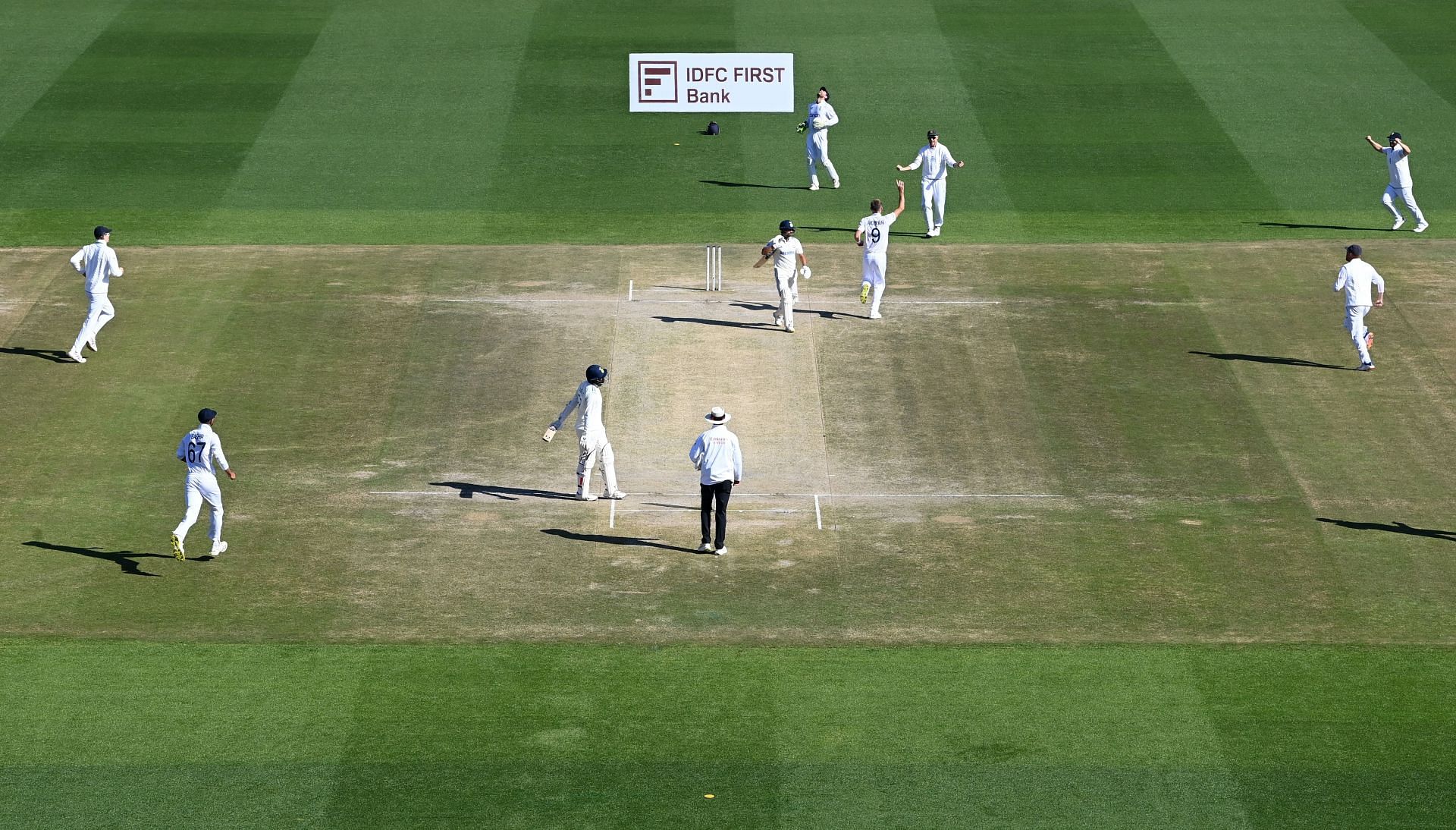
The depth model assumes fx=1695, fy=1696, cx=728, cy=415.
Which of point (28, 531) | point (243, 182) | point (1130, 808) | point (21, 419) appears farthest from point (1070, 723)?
point (243, 182)

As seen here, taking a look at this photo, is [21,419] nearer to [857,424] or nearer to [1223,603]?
[857,424]

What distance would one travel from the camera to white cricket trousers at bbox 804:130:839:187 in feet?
124

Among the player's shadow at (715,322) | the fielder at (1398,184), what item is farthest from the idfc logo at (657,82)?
the fielder at (1398,184)

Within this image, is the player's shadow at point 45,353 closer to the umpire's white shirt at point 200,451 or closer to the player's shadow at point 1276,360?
the umpire's white shirt at point 200,451

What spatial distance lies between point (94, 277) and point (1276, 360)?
2041 centimetres

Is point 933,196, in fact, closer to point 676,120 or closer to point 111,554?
point 676,120

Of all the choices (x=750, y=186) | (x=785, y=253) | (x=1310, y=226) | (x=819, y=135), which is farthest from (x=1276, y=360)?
(x=750, y=186)

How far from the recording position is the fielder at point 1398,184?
Result: 34.7 meters

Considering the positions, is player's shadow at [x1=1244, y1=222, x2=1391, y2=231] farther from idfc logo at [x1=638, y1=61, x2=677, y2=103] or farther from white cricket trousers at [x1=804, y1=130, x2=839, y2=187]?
idfc logo at [x1=638, y1=61, x2=677, y2=103]

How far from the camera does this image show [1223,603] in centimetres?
2173

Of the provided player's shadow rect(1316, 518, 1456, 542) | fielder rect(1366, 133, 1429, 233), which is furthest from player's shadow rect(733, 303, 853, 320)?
fielder rect(1366, 133, 1429, 233)

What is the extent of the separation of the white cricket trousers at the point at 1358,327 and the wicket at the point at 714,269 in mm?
11340

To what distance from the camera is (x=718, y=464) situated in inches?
883

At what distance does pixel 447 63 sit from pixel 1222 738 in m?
32.3
